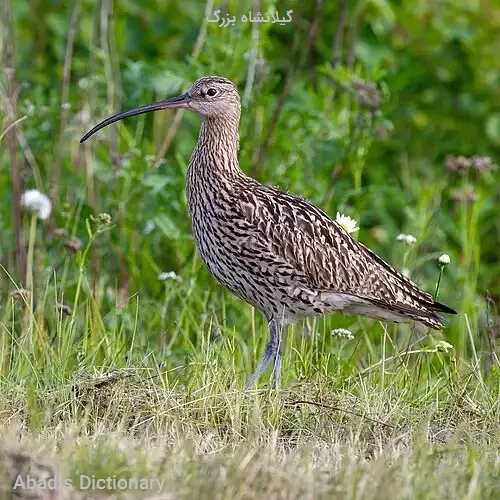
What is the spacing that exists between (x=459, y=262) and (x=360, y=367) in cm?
245

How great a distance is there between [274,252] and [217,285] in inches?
55.6

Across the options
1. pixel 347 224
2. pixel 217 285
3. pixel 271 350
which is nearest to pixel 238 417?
pixel 271 350

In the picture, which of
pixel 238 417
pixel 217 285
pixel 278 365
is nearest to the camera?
pixel 238 417

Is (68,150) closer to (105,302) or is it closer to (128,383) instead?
(105,302)

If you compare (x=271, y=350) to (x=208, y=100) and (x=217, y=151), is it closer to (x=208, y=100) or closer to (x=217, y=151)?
(x=217, y=151)

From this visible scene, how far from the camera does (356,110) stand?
817 cm

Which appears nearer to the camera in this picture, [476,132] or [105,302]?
[105,302]

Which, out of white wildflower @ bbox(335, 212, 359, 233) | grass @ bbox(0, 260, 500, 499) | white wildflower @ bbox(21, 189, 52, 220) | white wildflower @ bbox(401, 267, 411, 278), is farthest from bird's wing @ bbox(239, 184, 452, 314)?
white wildflower @ bbox(21, 189, 52, 220)

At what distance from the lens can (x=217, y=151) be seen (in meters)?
6.80

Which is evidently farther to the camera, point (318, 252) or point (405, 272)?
point (405, 272)

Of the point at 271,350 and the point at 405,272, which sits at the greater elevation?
the point at 405,272

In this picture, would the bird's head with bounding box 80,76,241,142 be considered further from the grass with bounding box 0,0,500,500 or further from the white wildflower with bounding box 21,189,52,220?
the grass with bounding box 0,0,500,500

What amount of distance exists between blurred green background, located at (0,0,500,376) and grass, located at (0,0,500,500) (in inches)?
0.9

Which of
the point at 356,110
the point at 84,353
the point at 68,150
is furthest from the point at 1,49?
the point at 84,353
